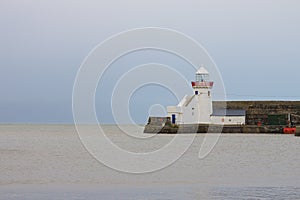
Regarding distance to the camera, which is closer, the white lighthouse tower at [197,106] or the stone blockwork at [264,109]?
the white lighthouse tower at [197,106]

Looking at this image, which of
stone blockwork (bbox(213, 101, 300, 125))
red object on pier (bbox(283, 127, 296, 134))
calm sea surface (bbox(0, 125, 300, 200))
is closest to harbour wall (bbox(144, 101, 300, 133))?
stone blockwork (bbox(213, 101, 300, 125))

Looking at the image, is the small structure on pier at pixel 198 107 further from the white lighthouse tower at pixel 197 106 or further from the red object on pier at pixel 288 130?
the red object on pier at pixel 288 130

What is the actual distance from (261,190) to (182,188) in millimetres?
1967

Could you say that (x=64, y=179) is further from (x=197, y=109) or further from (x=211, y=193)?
(x=197, y=109)

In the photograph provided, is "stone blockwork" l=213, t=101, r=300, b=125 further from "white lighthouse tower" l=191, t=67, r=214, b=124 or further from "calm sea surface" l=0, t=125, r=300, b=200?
"calm sea surface" l=0, t=125, r=300, b=200

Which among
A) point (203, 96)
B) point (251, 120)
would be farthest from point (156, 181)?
point (251, 120)

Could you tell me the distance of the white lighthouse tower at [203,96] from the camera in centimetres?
5138

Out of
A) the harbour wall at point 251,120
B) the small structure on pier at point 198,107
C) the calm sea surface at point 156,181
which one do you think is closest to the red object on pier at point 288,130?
the harbour wall at point 251,120

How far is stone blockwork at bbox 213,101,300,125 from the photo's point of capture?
212 feet

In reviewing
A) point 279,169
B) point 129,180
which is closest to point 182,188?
point 129,180

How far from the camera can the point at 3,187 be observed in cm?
1677

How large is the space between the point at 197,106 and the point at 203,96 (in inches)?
38.4

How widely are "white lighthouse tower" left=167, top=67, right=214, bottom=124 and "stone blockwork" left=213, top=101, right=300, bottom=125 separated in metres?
12.1

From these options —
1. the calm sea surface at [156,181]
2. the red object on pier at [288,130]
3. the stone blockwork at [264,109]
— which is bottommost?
the calm sea surface at [156,181]
